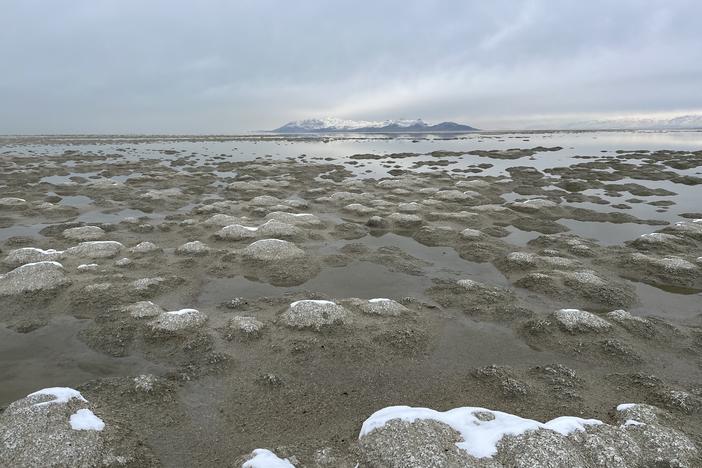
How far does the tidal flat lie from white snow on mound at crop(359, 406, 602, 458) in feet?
0.25

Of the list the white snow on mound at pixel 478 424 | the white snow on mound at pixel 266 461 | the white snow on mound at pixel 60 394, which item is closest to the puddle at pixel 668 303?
the white snow on mound at pixel 478 424

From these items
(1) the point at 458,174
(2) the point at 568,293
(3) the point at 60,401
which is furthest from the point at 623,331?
(1) the point at 458,174

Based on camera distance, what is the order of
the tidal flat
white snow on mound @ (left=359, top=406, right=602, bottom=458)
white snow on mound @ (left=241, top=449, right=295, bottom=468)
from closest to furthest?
white snow on mound @ (left=241, top=449, right=295, bottom=468) < white snow on mound @ (left=359, top=406, right=602, bottom=458) < the tidal flat

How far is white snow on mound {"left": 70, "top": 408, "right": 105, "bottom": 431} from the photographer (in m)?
11.9

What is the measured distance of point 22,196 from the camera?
5144 centimetres

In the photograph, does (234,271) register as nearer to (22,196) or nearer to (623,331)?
(623,331)

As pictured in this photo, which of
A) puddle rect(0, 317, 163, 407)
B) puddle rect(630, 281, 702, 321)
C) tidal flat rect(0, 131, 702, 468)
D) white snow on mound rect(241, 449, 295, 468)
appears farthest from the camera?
puddle rect(630, 281, 702, 321)

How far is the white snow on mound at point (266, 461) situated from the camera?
10984 millimetres

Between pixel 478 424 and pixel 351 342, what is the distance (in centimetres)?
709

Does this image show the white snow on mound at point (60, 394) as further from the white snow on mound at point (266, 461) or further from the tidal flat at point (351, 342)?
the white snow on mound at point (266, 461)

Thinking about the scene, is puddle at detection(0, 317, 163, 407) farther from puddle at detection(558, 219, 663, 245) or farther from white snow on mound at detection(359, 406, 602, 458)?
puddle at detection(558, 219, 663, 245)

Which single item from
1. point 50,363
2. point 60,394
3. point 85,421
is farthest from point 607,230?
point 50,363

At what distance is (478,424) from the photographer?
40.9 feet

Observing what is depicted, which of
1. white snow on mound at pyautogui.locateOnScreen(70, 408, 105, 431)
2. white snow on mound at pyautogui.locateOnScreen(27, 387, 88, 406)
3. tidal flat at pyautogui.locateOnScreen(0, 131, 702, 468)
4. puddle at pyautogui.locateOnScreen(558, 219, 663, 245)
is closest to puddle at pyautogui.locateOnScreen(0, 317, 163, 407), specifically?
tidal flat at pyautogui.locateOnScreen(0, 131, 702, 468)
